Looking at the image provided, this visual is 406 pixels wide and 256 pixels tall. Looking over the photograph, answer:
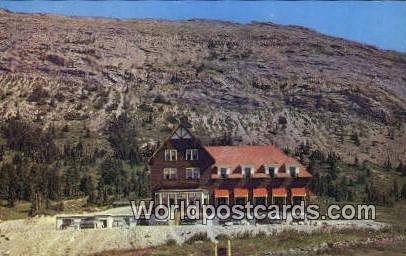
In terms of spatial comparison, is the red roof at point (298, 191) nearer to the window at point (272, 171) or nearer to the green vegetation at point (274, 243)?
the window at point (272, 171)

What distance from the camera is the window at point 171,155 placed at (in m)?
38.5

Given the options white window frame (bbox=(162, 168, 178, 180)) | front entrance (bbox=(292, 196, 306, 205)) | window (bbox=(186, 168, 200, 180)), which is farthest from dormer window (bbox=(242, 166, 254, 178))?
white window frame (bbox=(162, 168, 178, 180))

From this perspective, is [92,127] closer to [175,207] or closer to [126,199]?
[126,199]

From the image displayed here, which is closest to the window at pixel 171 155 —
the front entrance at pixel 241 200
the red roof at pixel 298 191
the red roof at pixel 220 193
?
the red roof at pixel 220 193

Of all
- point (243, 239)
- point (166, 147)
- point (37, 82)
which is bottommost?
point (243, 239)

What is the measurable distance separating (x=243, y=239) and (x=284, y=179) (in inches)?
326

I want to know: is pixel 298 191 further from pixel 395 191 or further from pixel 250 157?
pixel 395 191

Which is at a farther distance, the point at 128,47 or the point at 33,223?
the point at 128,47

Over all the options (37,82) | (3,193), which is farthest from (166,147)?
(37,82)

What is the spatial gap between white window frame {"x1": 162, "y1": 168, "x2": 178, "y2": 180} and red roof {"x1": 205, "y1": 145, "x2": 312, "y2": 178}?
2.13m

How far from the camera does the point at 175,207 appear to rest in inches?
1436

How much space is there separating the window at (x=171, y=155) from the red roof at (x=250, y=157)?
1.89 meters

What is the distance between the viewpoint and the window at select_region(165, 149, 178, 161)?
3853 centimetres

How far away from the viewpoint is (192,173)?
3844 cm
